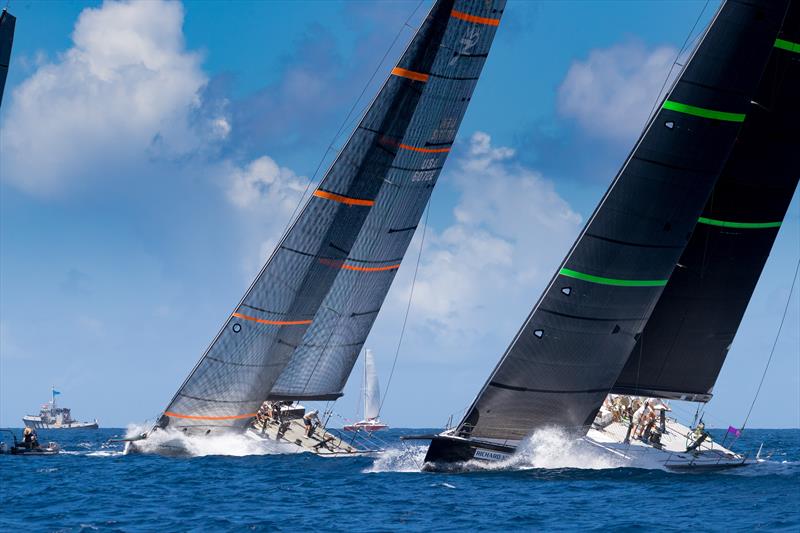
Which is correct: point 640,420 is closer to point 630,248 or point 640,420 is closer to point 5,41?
point 630,248

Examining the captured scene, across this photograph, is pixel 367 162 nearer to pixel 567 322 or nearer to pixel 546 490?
pixel 567 322

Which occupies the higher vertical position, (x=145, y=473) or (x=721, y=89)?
(x=721, y=89)

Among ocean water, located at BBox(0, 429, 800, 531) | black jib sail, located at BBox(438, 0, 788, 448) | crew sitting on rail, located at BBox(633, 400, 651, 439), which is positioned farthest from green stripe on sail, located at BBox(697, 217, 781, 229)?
ocean water, located at BBox(0, 429, 800, 531)

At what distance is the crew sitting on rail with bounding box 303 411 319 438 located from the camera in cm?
3178

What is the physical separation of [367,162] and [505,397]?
751 centimetres

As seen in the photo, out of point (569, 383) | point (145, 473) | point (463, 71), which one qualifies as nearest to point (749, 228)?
point (569, 383)

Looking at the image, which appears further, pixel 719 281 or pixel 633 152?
pixel 719 281

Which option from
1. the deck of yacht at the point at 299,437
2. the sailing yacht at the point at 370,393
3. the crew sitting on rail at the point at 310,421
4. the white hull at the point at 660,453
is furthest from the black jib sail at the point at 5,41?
the sailing yacht at the point at 370,393

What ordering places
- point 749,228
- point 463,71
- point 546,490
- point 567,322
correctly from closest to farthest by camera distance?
1. point 546,490
2. point 567,322
3. point 749,228
4. point 463,71

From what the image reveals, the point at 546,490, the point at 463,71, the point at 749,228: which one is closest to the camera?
the point at 546,490

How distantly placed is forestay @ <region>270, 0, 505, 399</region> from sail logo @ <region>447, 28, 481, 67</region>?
2cm

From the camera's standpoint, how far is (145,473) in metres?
25.3

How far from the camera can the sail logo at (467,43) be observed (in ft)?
87.9

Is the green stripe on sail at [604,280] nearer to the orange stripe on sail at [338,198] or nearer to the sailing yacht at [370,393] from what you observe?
the orange stripe on sail at [338,198]
